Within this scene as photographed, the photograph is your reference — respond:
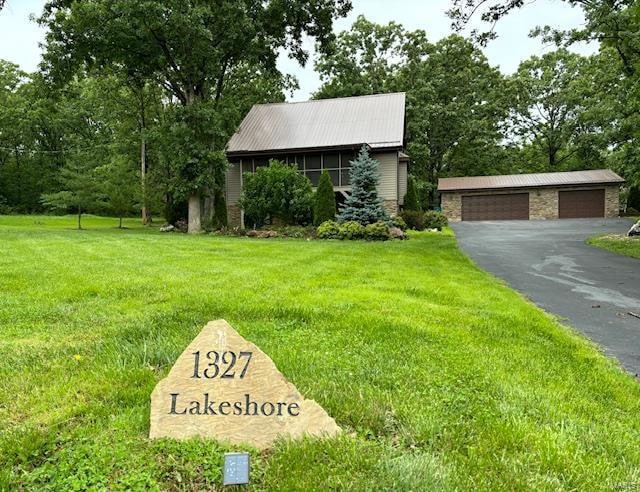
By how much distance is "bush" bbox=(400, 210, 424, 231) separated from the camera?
22.6 meters

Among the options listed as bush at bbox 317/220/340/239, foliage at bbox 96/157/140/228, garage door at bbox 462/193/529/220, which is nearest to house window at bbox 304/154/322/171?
bush at bbox 317/220/340/239

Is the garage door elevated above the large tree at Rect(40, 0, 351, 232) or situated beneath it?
situated beneath

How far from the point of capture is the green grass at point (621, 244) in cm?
1339

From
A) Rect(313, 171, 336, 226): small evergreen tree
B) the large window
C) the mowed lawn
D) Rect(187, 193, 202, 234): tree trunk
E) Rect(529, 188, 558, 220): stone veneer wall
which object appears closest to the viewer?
the mowed lawn

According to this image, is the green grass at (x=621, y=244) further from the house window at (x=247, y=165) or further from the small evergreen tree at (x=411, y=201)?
the house window at (x=247, y=165)

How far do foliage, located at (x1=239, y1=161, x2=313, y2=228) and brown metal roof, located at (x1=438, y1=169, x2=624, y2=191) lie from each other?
14.9 metres

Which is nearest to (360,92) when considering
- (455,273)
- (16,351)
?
(455,273)

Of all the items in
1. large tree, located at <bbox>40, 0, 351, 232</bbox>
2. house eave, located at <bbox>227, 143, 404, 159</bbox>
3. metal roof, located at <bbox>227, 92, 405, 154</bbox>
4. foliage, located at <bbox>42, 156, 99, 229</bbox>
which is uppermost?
large tree, located at <bbox>40, 0, 351, 232</bbox>

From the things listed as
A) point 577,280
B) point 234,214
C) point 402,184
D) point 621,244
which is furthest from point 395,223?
point 577,280

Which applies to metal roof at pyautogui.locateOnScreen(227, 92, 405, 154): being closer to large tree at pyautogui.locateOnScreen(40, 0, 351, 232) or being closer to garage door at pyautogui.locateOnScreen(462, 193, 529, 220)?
large tree at pyautogui.locateOnScreen(40, 0, 351, 232)

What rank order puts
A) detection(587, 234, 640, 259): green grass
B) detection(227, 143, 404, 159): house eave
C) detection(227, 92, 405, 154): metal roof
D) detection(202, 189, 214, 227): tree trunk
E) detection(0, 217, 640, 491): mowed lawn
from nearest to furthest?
1. detection(0, 217, 640, 491): mowed lawn
2. detection(587, 234, 640, 259): green grass
3. detection(227, 143, 404, 159): house eave
4. detection(202, 189, 214, 227): tree trunk
5. detection(227, 92, 405, 154): metal roof

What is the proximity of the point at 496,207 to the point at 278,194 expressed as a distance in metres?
18.1

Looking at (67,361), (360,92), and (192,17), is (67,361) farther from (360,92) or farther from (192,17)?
(360,92)

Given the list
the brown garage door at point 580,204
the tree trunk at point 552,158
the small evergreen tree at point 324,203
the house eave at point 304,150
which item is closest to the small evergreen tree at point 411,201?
the house eave at point 304,150
